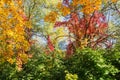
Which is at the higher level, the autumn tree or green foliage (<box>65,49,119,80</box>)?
the autumn tree

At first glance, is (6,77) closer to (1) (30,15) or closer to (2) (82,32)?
(2) (82,32)

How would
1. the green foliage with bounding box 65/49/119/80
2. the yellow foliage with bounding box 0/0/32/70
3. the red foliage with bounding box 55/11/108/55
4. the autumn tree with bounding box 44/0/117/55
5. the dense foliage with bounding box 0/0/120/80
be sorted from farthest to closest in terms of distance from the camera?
1. the red foliage with bounding box 55/11/108/55
2. the autumn tree with bounding box 44/0/117/55
3. the yellow foliage with bounding box 0/0/32/70
4. the dense foliage with bounding box 0/0/120/80
5. the green foliage with bounding box 65/49/119/80

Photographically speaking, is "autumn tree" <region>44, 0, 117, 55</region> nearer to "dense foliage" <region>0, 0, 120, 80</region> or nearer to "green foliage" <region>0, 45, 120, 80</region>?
"dense foliage" <region>0, 0, 120, 80</region>

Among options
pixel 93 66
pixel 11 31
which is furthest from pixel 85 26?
pixel 93 66

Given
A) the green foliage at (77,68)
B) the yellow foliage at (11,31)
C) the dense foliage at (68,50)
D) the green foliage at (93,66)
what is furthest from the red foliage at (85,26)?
the green foliage at (93,66)

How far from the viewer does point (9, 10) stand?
48.7ft

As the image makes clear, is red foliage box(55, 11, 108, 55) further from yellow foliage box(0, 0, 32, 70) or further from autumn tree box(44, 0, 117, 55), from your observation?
yellow foliage box(0, 0, 32, 70)

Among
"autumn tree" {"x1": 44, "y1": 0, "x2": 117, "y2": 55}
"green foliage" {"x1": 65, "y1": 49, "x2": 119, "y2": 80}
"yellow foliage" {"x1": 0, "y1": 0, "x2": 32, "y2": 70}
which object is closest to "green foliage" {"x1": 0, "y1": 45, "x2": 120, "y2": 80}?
"green foliage" {"x1": 65, "y1": 49, "x2": 119, "y2": 80}

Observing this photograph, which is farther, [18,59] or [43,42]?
[43,42]

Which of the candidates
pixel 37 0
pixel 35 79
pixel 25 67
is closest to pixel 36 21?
pixel 37 0

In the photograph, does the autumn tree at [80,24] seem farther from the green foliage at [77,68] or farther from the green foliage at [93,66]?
the green foliage at [93,66]

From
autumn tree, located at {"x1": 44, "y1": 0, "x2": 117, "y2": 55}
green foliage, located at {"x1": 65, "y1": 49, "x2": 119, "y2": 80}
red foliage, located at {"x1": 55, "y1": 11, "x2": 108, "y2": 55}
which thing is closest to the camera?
green foliage, located at {"x1": 65, "y1": 49, "x2": 119, "y2": 80}

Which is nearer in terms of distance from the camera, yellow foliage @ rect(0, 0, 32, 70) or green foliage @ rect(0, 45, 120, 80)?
green foliage @ rect(0, 45, 120, 80)

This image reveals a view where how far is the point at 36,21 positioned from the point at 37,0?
7.68 ft
